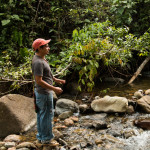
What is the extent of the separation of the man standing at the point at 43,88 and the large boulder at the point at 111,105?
2194 mm

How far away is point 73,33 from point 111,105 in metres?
2.71

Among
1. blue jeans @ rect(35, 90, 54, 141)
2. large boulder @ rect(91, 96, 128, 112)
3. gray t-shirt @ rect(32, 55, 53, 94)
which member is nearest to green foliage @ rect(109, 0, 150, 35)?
large boulder @ rect(91, 96, 128, 112)

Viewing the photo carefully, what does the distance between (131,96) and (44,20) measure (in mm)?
4979

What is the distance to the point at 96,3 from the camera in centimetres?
936

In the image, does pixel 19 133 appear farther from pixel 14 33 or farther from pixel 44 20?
pixel 44 20

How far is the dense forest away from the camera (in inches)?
221

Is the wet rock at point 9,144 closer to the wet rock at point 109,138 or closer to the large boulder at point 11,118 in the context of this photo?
the large boulder at point 11,118

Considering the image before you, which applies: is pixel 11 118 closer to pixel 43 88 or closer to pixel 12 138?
pixel 12 138

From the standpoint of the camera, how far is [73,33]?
5926 mm

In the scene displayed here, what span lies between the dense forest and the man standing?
79.0 inches

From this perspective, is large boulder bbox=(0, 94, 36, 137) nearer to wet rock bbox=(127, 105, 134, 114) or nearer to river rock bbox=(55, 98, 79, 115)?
river rock bbox=(55, 98, 79, 115)

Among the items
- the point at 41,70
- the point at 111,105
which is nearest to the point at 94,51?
the point at 111,105

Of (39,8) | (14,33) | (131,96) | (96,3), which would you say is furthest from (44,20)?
(131,96)

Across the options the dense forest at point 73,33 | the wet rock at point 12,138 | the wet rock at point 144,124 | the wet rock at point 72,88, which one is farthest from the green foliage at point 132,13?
the wet rock at point 12,138
